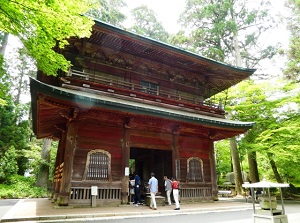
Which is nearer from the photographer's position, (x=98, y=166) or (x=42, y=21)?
(x=42, y=21)

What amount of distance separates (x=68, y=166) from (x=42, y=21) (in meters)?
6.63

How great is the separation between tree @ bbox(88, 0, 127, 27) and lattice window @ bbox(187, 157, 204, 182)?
2162 cm

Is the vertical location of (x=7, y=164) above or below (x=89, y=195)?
above

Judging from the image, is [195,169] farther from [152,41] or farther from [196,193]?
[152,41]

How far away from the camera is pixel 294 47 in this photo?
23.8 metres

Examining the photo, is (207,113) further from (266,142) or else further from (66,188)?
(66,188)

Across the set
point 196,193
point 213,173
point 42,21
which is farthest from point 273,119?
point 42,21

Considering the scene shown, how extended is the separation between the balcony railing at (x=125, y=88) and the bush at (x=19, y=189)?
14.1 m

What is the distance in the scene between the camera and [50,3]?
6.22 m

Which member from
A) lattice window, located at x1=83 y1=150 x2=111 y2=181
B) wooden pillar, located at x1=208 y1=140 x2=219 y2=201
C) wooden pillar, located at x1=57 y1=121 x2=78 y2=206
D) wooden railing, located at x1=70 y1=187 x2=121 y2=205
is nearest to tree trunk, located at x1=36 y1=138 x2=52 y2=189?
wooden pillar, located at x1=57 y1=121 x2=78 y2=206

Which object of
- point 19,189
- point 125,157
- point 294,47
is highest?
point 294,47

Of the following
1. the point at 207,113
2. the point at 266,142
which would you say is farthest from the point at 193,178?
the point at 266,142

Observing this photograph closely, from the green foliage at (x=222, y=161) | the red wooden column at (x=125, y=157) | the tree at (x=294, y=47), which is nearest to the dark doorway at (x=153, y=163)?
the red wooden column at (x=125, y=157)

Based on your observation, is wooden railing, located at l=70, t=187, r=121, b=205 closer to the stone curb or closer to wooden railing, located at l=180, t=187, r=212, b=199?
the stone curb
